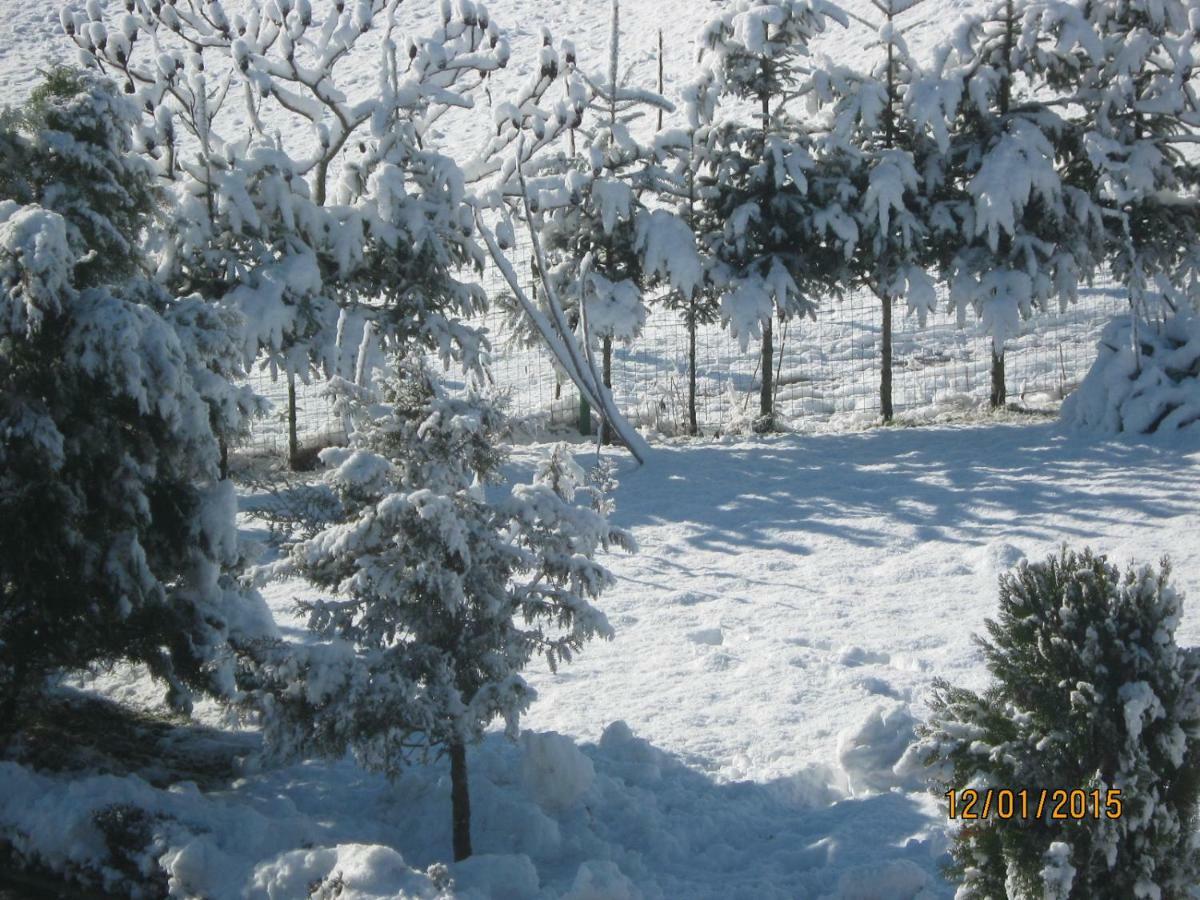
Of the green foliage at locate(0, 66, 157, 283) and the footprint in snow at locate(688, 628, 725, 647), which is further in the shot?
the footprint in snow at locate(688, 628, 725, 647)

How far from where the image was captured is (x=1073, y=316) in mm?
18531

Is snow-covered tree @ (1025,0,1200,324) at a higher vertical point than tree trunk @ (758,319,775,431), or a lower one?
higher

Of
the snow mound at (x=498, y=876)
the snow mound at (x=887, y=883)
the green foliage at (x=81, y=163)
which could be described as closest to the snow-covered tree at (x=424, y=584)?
the snow mound at (x=498, y=876)

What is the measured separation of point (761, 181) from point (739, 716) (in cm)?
766

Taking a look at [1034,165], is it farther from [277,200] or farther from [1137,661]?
[1137,661]

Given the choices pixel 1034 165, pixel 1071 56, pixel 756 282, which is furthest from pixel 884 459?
pixel 1071 56

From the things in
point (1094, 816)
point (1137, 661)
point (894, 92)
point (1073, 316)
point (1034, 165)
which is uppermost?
point (894, 92)

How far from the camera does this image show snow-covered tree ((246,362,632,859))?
429cm

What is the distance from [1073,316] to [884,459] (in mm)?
9259

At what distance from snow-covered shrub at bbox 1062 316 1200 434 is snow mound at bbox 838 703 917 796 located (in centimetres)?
641

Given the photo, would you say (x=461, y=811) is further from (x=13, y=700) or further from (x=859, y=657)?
(x=859, y=657)

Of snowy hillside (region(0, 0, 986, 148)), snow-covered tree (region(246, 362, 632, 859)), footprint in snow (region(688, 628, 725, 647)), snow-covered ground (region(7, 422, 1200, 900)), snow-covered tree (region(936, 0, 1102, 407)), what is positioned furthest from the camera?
snowy hillside (region(0, 0, 986, 148))

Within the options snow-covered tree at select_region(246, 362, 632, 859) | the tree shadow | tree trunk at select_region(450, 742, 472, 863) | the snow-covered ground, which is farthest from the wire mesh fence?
tree trunk at select_region(450, 742, 472, 863)

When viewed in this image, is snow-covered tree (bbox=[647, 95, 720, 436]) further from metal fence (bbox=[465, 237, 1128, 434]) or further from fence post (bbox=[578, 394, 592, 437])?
fence post (bbox=[578, 394, 592, 437])
